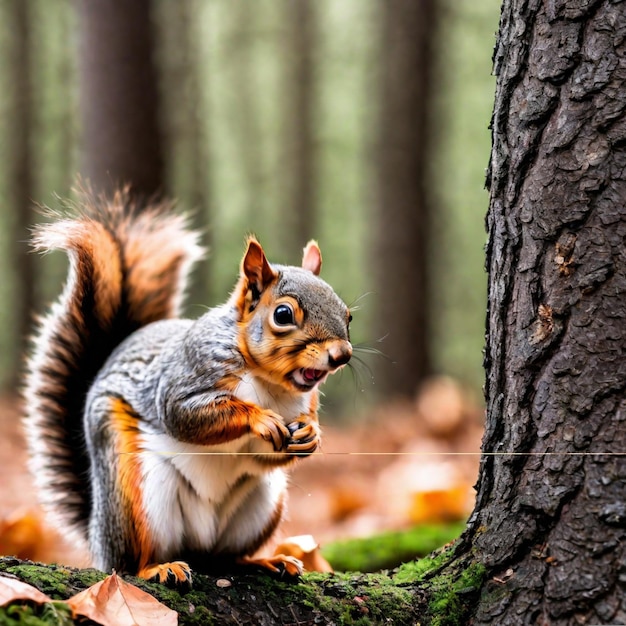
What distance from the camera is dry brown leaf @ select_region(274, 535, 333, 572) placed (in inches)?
79.4

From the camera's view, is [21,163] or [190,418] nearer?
[190,418]

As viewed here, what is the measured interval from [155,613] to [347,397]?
951 cm

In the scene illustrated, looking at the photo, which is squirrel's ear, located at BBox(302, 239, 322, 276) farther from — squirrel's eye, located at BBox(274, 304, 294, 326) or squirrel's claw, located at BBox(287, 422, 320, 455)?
squirrel's claw, located at BBox(287, 422, 320, 455)

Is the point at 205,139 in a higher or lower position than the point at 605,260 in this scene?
higher

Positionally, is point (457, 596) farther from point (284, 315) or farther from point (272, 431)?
point (284, 315)

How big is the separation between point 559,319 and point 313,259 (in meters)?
0.67

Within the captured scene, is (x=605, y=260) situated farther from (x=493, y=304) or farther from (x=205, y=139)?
(x=205, y=139)

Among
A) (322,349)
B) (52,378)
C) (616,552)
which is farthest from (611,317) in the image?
(52,378)

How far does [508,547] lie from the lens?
154 cm

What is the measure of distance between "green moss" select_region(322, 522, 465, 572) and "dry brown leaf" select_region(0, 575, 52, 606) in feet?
4.91

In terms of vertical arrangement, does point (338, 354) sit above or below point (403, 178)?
below

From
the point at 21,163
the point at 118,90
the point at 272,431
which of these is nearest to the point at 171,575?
the point at 272,431

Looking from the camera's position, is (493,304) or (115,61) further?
(115,61)

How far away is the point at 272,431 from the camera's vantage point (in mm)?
1610
